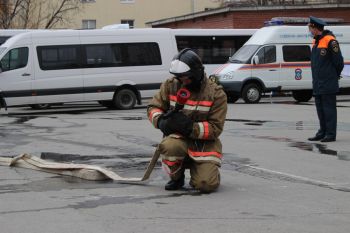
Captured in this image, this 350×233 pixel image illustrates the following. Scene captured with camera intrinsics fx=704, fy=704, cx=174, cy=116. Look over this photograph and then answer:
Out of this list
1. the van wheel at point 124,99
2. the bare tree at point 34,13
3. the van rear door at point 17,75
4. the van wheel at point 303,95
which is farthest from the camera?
the bare tree at point 34,13

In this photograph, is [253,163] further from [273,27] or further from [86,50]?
[273,27]

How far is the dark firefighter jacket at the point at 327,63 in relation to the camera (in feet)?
37.9

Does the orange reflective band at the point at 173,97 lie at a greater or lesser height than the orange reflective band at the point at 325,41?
lesser

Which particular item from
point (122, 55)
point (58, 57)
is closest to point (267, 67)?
point (122, 55)

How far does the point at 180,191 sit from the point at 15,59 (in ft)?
45.6

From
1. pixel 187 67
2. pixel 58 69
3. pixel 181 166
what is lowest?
pixel 181 166

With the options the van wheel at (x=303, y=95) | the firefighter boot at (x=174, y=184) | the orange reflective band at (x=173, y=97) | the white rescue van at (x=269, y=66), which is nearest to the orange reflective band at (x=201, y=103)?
the orange reflective band at (x=173, y=97)

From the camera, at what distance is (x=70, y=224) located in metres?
5.92

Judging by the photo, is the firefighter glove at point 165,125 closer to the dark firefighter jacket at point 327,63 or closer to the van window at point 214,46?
the dark firefighter jacket at point 327,63

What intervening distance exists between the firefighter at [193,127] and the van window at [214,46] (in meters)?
18.7

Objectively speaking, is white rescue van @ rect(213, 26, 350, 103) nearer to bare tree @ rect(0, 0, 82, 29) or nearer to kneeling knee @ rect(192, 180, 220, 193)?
kneeling knee @ rect(192, 180, 220, 193)

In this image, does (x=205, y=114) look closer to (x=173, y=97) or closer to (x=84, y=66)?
(x=173, y=97)

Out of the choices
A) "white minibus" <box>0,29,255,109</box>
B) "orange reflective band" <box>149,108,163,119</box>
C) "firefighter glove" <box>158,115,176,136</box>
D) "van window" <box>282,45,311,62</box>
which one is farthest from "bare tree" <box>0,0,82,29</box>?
"firefighter glove" <box>158,115,176,136</box>

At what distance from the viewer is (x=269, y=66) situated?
77.7 ft
